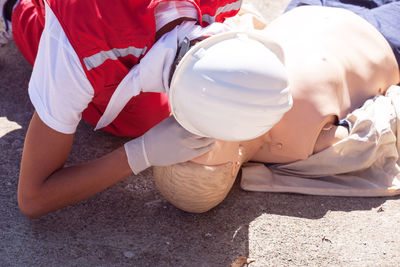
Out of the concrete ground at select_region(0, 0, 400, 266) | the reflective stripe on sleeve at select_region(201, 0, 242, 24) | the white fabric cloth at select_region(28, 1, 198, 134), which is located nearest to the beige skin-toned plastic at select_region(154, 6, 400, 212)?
the concrete ground at select_region(0, 0, 400, 266)

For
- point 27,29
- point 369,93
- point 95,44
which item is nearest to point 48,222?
point 95,44

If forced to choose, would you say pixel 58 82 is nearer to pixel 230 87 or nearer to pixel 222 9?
pixel 230 87

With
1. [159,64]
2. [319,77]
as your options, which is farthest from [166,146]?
[319,77]

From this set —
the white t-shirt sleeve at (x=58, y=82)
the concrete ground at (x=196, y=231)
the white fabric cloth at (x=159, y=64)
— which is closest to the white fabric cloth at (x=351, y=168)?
the concrete ground at (x=196, y=231)

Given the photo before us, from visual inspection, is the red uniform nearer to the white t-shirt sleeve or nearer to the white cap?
the white t-shirt sleeve

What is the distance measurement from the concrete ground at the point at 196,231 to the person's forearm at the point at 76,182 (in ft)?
0.32

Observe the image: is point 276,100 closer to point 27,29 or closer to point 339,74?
point 339,74

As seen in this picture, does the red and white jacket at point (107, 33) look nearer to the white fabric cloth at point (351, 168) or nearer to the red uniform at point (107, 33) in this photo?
the red uniform at point (107, 33)

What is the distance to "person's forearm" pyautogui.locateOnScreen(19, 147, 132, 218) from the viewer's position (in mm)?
1687

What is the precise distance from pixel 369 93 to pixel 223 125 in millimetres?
928

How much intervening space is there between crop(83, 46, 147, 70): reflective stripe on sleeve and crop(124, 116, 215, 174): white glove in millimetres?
257

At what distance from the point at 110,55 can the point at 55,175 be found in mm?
454

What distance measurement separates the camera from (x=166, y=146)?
1.66m

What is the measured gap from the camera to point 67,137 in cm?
162
